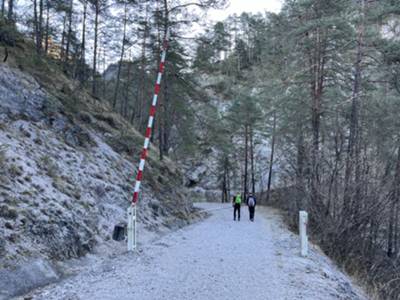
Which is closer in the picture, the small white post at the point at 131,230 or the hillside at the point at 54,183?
the hillside at the point at 54,183

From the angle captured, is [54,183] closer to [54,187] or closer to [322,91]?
[54,187]

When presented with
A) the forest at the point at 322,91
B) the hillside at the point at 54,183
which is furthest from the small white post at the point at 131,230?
the forest at the point at 322,91

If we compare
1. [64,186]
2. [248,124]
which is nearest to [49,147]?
[64,186]

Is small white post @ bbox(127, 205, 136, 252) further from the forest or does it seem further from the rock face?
the forest

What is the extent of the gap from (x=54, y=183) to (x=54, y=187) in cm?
17

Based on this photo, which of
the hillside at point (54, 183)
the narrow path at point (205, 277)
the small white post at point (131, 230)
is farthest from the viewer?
the small white post at point (131, 230)

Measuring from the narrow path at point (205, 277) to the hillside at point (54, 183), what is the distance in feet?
2.08

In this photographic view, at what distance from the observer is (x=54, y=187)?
281 inches

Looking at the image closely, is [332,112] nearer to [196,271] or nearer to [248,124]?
[196,271]

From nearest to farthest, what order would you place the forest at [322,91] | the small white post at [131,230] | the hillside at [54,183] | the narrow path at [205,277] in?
the narrow path at [205,277], the hillside at [54,183], the small white post at [131,230], the forest at [322,91]

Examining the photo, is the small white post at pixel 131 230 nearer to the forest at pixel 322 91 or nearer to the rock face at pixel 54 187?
the rock face at pixel 54 187

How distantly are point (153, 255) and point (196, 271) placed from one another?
1.52 metres

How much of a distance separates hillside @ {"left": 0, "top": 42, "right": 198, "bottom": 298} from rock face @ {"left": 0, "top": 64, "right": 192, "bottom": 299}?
0.02 m

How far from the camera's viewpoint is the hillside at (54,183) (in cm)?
518
